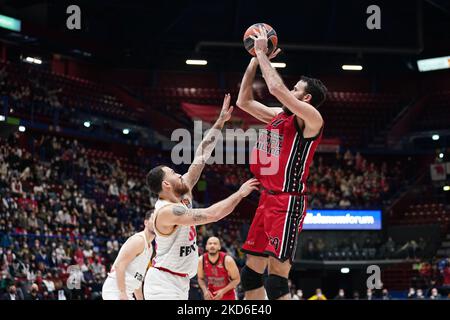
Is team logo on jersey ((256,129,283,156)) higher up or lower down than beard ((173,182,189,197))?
higher up

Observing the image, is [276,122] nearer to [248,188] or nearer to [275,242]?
[248,188]

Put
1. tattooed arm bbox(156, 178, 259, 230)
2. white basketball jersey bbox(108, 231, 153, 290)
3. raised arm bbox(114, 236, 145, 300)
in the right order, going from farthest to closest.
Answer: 1. white basketball jersey bbox(108, 231, 153, 290)
2. raised arm bbox(114, 236, 145, 300)
3. tattooed arm bbox(156, 178, 259, 230)

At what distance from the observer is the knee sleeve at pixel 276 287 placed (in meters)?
→ 6.75

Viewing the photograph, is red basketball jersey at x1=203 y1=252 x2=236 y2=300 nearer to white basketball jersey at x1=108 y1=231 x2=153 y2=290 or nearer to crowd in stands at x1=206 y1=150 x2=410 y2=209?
white basketball jersey at x1=108 y1=231 x2=153 y2=290

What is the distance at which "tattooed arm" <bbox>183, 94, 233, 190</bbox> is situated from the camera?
799cm

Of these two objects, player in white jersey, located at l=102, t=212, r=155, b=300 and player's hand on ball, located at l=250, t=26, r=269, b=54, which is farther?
player in white jersey, located at l=102, t=212, r=155, b=300

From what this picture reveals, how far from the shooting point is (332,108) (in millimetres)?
34750

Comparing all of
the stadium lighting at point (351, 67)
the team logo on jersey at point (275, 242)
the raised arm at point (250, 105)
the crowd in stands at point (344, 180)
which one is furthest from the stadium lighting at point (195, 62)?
the team logo on jersey at point (275, 242)

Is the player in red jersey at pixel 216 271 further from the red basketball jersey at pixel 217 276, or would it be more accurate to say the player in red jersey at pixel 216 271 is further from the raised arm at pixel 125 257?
the raised arm at pixel 125 257

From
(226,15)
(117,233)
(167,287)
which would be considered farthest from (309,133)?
(226,15)

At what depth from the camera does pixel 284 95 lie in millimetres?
6680

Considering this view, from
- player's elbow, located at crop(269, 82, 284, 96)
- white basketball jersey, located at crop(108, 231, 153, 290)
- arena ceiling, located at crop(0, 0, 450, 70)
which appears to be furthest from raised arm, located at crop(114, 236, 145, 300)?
arena ceiling, located at crop(0, 0, 450, 70)

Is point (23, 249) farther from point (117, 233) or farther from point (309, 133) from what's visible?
point (309, 133)

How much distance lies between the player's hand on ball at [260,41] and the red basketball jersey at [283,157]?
28.1 inches
